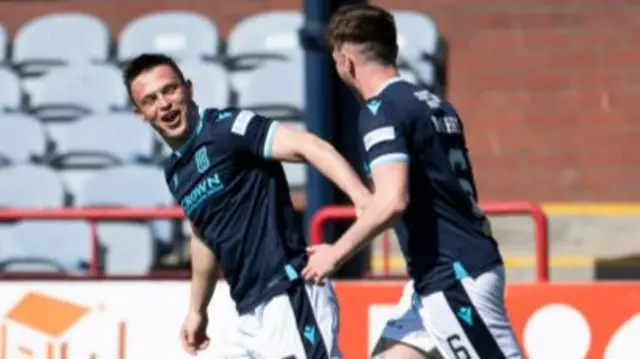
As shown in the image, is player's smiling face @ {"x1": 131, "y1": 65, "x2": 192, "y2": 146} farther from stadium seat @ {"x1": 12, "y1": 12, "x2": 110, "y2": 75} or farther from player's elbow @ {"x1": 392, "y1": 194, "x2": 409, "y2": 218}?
stadium seat @ {"x1": 12, "y1": 12, "x2": 110, "y2": 75}

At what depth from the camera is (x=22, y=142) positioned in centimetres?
1058

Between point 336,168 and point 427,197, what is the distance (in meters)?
0.33

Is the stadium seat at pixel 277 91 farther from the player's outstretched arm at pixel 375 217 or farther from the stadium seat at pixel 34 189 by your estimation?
the player's outstretched arm at pixel 375 217

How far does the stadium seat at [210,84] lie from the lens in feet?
34.0

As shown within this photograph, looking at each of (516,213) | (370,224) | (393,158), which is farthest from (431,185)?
(516,213)

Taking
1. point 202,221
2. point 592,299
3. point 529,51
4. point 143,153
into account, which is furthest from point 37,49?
point 202,221

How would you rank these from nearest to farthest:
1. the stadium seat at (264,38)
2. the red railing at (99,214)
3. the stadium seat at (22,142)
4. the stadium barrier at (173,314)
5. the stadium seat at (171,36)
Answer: the stadium barrier at (173,314) → the red railing at (99,214) → the stadium seat at (22,142) → the stadium seat at (264,38) → the stadium seat at (171,36)

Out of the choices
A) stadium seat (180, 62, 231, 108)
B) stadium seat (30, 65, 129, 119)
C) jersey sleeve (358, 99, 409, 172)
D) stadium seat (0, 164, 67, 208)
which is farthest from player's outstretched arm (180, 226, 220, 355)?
stadium seat (30, 65, 129, 119)

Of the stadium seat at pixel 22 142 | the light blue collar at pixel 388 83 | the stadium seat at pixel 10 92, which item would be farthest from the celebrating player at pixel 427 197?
the stadium seat at pixel 10 92

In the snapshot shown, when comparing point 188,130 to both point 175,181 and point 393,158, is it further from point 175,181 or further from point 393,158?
point 393,158

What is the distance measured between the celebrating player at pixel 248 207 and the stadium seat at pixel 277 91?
499 cm

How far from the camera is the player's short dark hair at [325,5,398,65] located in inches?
197

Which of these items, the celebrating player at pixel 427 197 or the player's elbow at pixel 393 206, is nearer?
the player's elbow at pixel 393 206

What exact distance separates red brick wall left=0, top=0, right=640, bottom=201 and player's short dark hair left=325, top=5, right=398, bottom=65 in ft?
17.4
